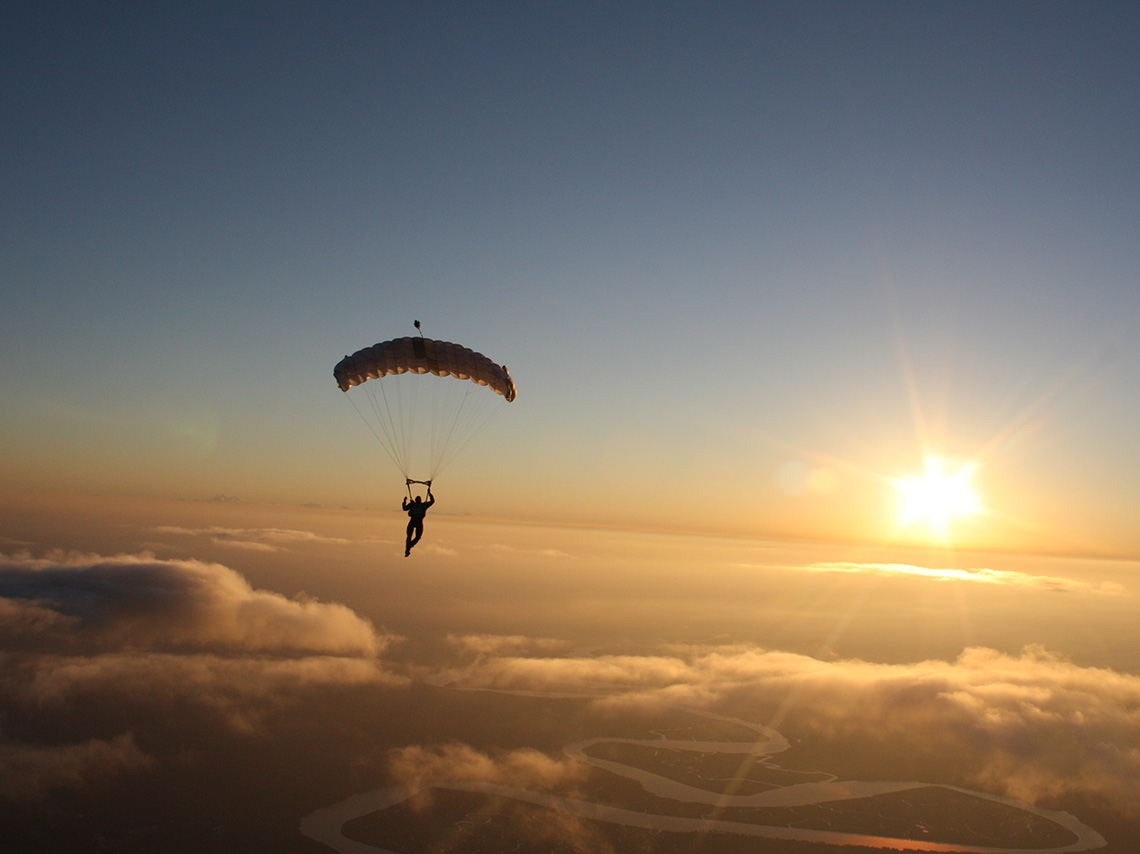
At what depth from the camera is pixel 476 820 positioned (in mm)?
154750

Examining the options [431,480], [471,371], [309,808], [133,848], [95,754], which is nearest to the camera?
[431,480]

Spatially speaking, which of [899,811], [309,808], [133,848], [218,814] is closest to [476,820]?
[309,808]

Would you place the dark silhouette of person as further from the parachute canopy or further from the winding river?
the winding river

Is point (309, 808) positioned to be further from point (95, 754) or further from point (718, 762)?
point (718, 762)

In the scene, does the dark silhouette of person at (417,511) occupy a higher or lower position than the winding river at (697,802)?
higher

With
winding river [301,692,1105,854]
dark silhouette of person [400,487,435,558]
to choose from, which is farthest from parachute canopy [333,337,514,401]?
winding river [301,692,1105,854]

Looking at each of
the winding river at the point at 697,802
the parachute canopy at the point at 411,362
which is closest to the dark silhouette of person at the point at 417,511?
the parachute canopy at the point at 411,362

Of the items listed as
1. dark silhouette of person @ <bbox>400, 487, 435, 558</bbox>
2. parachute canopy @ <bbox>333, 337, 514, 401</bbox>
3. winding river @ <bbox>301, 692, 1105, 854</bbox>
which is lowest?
winding river @ <bbox>301, 692, 1105, 854</bbox>

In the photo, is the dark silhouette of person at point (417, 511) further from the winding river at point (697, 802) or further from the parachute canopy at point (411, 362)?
the winding river at point (697, 802)

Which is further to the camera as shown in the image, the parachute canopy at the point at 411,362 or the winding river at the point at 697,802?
the winding river at the point at 697,802

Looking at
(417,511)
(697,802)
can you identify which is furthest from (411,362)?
(697,802)

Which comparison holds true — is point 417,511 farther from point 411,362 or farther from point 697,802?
point 697,802

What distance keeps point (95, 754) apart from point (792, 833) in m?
219

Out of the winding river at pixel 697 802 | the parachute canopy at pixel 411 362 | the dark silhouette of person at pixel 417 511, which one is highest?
the parachute canopy at pixel 411 362
